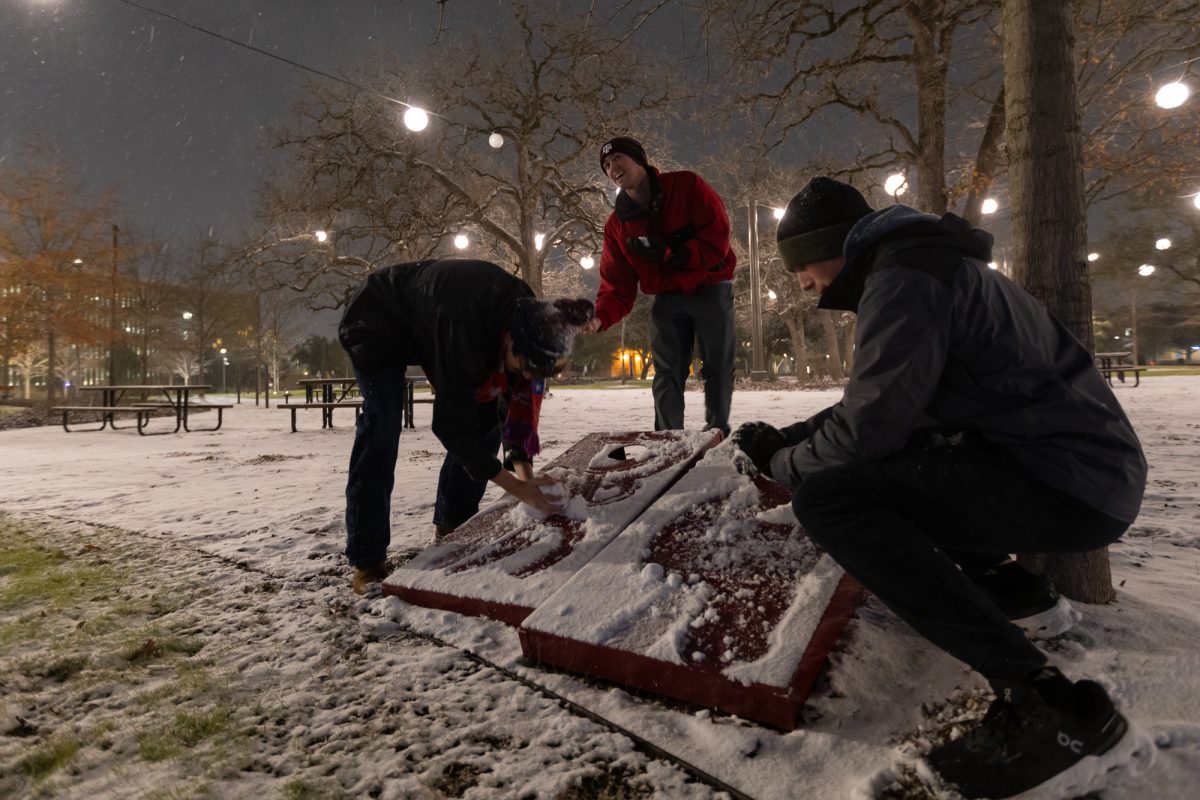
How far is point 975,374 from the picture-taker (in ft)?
4.69

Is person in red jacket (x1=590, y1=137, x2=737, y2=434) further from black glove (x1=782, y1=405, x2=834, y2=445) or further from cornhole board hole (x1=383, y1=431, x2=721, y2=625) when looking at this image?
black glove (x1=782, y1=405, x2=834, y2=445)

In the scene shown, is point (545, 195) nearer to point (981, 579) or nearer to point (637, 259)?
point (637, 259)

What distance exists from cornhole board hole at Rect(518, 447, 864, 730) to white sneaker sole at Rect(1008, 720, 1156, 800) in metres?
0.50

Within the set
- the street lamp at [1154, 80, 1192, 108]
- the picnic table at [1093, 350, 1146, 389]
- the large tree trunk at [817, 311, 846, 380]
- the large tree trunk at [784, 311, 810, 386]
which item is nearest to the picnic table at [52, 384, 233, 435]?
the street lamp at [1154, 80, 1192, 108]

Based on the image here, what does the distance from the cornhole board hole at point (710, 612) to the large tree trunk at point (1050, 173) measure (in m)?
0.93

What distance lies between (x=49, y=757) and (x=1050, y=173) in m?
3.32

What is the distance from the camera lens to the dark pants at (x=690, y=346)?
3639 mm

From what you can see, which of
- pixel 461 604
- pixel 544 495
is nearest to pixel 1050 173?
pixel 544 495

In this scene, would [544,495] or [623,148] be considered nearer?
[544,495]

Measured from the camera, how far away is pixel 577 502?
259 cm

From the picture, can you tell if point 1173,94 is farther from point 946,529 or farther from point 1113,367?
point 946,529

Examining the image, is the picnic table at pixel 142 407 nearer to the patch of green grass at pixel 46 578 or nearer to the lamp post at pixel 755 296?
the patch of green grass at pixel 46 578

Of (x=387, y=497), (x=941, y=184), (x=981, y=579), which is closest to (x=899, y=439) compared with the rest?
(x=981, y=579)

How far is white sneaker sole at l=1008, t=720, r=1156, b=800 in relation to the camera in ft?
3.89
